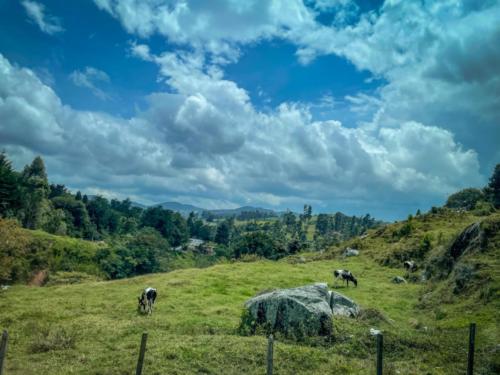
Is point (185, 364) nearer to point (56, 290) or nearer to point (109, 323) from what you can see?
point (109, 323)

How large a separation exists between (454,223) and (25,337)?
55826 mm

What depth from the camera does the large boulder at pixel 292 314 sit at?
65.5 ft

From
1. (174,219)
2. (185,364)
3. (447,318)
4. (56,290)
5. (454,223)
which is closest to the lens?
(185,364)

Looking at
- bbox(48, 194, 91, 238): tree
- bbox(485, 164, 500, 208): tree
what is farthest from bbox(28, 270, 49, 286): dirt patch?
bbox(485, 164, 500, 208): tree

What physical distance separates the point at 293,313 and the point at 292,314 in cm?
8

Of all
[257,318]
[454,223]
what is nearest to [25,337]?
[257,318]

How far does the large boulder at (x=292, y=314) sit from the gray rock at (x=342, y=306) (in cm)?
221

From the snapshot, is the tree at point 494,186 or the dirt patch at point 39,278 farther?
the tree at point 494,186

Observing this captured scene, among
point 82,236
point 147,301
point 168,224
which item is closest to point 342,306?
point 147,301

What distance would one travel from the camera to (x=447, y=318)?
77.5 feet

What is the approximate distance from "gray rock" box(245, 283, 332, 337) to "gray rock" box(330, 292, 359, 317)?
2.85m

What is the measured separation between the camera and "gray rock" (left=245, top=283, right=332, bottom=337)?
Answer: 19953 millimetres

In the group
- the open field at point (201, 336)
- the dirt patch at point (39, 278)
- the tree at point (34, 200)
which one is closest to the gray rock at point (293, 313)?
the open field at point (201, 336)

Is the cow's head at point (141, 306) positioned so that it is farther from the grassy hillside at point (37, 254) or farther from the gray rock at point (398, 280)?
the gray rock at point (398, 280)
